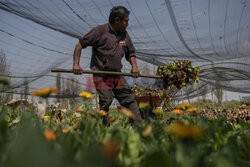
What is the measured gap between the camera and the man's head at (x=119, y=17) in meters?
2.34

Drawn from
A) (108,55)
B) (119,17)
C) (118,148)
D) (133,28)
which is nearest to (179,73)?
(108,55)

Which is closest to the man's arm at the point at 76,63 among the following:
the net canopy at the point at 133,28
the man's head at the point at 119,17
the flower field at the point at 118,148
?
the man's head at the point at 119,17

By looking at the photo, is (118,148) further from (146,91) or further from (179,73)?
(146,91)

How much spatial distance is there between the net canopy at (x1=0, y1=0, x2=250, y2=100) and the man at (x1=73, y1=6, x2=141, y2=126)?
5.12 feet

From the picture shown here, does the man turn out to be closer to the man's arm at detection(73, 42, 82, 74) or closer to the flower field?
the man's arm at detection(73, 42, 82, 74)

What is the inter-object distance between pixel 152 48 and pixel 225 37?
2087 mm

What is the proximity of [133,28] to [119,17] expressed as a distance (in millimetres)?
2559

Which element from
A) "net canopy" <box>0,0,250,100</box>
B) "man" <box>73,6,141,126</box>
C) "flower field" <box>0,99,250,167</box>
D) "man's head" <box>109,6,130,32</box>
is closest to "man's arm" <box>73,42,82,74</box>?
"man" <box>73,6,141,126</box>

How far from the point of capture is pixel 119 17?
7.70 feet

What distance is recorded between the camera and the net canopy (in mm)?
3812

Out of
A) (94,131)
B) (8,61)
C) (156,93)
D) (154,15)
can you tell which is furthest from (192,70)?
(8,61)

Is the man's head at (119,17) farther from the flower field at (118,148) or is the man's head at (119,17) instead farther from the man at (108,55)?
the flower field at (118,148)

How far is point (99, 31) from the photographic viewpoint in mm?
2363

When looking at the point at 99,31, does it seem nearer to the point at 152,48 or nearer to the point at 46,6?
the point at 46,6
